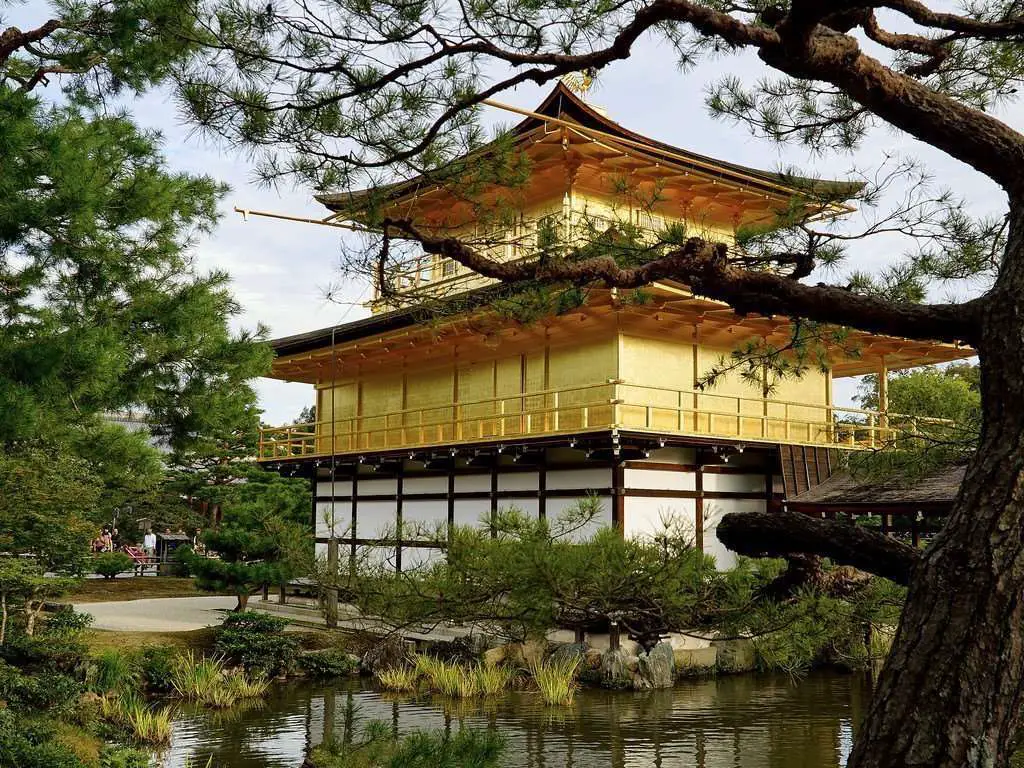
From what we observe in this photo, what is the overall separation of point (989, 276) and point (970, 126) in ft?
5.16

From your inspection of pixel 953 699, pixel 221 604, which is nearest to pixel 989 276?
pixel 953 699

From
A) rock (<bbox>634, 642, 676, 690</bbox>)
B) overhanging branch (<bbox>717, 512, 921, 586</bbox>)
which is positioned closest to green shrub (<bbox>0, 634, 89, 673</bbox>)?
rock (<bbox>634, 642, 676, 690</bbox>)

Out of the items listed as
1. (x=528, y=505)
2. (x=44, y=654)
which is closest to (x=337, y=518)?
(x=528, y=505)

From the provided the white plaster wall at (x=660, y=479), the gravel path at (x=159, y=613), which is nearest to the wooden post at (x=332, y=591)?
the gravel path at (x=159, y=613)

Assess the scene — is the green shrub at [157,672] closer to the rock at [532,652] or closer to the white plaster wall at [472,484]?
the rock at [532,652]

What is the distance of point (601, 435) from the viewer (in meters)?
13.8

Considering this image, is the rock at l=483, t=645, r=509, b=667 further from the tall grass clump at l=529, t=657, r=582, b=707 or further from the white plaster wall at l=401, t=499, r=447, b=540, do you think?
the white plaster wall at l=401, t=499, r=447, b=540

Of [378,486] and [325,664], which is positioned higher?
[378,486]

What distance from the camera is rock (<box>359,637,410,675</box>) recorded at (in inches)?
567

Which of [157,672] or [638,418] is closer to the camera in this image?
[157,672]

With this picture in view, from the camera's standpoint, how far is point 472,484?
676 inches

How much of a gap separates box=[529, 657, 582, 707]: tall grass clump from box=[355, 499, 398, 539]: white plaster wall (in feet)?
20.1

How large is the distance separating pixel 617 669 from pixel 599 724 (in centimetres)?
214

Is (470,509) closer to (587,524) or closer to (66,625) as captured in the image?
(587,524)
